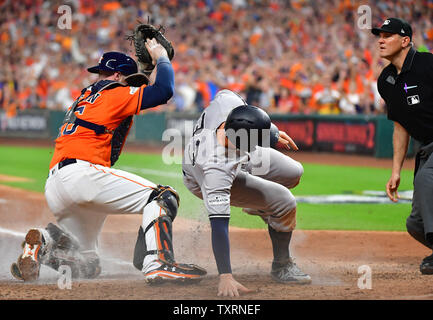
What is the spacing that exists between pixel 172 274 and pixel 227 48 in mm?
16730

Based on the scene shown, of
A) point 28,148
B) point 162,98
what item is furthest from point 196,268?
point 28,148

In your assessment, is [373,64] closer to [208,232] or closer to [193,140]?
[208,232]

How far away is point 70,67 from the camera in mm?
21172

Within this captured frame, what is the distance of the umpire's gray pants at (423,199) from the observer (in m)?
4.88

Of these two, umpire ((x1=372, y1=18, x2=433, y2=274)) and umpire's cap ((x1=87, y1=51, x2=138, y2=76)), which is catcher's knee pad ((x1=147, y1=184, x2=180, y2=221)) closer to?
umpire's cap ((x1=87, y1=51, x2=138, y2=76))

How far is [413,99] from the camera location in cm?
511

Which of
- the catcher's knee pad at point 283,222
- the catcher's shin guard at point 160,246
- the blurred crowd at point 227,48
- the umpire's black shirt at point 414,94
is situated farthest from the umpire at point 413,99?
the blurred crowd at point 227,48

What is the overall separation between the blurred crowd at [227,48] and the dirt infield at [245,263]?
852cm

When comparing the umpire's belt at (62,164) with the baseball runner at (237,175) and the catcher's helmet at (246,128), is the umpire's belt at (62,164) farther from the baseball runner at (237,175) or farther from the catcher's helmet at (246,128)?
the catcher's helmet at (246,128)

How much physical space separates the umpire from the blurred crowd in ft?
33.5

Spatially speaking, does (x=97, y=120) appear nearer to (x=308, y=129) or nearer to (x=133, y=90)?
(x=133, y=90)

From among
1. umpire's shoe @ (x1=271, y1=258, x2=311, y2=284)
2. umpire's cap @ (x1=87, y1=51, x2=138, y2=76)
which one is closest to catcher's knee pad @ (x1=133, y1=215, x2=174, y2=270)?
umpire's shoe @ (x1=271, y1=258, x2=311, y2=284)

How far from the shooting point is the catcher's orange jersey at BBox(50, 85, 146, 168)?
4.75 meters

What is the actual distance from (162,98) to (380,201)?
6.15 metres
